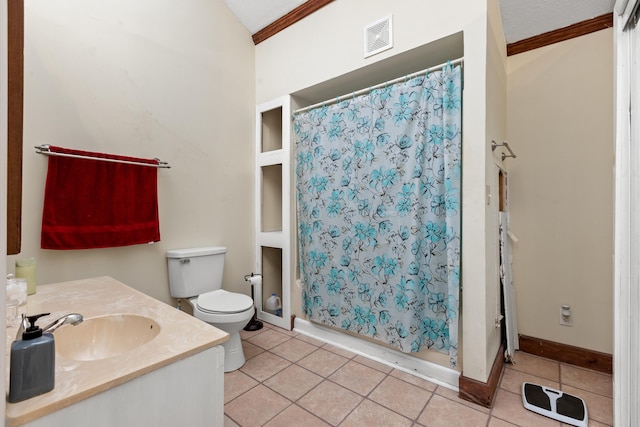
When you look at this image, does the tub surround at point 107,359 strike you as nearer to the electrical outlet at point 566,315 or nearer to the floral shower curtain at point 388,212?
the floral shower curtain at point 388,212

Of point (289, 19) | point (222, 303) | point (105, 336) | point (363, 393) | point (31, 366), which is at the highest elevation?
point (289, 19)

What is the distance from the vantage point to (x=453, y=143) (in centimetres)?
168

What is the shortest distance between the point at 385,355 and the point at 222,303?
1168 mm

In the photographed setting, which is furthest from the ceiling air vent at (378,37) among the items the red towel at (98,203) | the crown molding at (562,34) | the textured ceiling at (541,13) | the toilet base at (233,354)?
the toilet base at (233,354)

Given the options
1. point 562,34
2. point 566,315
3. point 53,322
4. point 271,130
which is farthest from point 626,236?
point 271,130

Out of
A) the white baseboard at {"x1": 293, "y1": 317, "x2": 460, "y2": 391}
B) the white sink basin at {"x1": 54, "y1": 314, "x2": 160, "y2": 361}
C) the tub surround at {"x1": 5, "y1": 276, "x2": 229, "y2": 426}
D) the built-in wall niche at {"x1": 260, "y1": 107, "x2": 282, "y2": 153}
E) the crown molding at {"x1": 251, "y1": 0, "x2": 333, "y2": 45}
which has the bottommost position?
the white baseboard at {"x1": 293, "y1": 317, "x2": 460, "y2": 391}

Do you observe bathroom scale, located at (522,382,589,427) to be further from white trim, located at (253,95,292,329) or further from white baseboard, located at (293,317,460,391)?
white trim, located at (253,95,292,329)

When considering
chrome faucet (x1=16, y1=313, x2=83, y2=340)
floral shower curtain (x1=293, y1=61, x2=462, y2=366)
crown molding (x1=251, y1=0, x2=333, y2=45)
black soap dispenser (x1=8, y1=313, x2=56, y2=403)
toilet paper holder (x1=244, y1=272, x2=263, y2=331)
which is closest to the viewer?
black soap dispenser (x1=8, y1=313, x2=56, y2=403)

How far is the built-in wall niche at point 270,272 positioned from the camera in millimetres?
2824

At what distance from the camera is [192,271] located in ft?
7.15

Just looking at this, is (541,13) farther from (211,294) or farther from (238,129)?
(211,294)

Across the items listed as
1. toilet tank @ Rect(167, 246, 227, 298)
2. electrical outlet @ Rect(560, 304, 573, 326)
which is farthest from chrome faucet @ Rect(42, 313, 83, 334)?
electrical outlet @ Rect(560, 304, 573, 326)

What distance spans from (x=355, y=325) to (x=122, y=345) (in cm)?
144

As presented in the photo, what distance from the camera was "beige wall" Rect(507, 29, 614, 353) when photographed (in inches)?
77.5
